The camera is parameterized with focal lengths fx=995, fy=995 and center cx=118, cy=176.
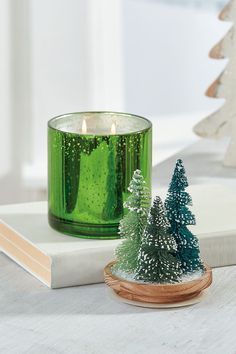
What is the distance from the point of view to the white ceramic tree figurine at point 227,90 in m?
1.59

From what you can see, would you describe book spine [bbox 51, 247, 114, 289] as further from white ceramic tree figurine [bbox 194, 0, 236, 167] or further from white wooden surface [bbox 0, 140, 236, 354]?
white ceramic tree figurine [bbox 194, 0, 236, 167]

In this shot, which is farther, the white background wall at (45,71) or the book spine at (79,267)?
the white background wall at (45,71)

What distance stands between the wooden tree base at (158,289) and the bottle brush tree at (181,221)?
0.02 m

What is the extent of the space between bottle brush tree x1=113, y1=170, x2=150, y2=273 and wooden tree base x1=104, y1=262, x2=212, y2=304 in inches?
0.8

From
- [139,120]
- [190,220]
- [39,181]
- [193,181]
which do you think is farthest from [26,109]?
[190,220]

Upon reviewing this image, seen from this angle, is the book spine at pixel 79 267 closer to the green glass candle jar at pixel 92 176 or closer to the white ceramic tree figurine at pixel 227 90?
the green glass candle jar at pixel 92 176

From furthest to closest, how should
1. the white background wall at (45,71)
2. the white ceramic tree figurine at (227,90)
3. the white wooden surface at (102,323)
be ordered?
the white background wall at (45,71)
the white ceramic tree figurine at (227,90)
the white wooden surface at (102,323)

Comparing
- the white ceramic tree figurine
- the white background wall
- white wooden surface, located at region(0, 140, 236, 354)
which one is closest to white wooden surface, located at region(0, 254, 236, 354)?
Answer: white wooden surface, located at region(0, 140, 236, 354)

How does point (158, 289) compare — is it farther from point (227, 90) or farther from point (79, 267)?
point (227, 90)

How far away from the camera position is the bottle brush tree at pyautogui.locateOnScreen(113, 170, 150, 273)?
1072 mm

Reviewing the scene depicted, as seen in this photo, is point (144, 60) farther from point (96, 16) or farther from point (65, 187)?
point (65, 187)

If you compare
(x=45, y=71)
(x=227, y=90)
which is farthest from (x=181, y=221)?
(x=45, y=71)

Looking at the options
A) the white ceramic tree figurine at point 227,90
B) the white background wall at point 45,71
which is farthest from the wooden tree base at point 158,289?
the white background wall at point 45,71

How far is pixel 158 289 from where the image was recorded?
105cm
